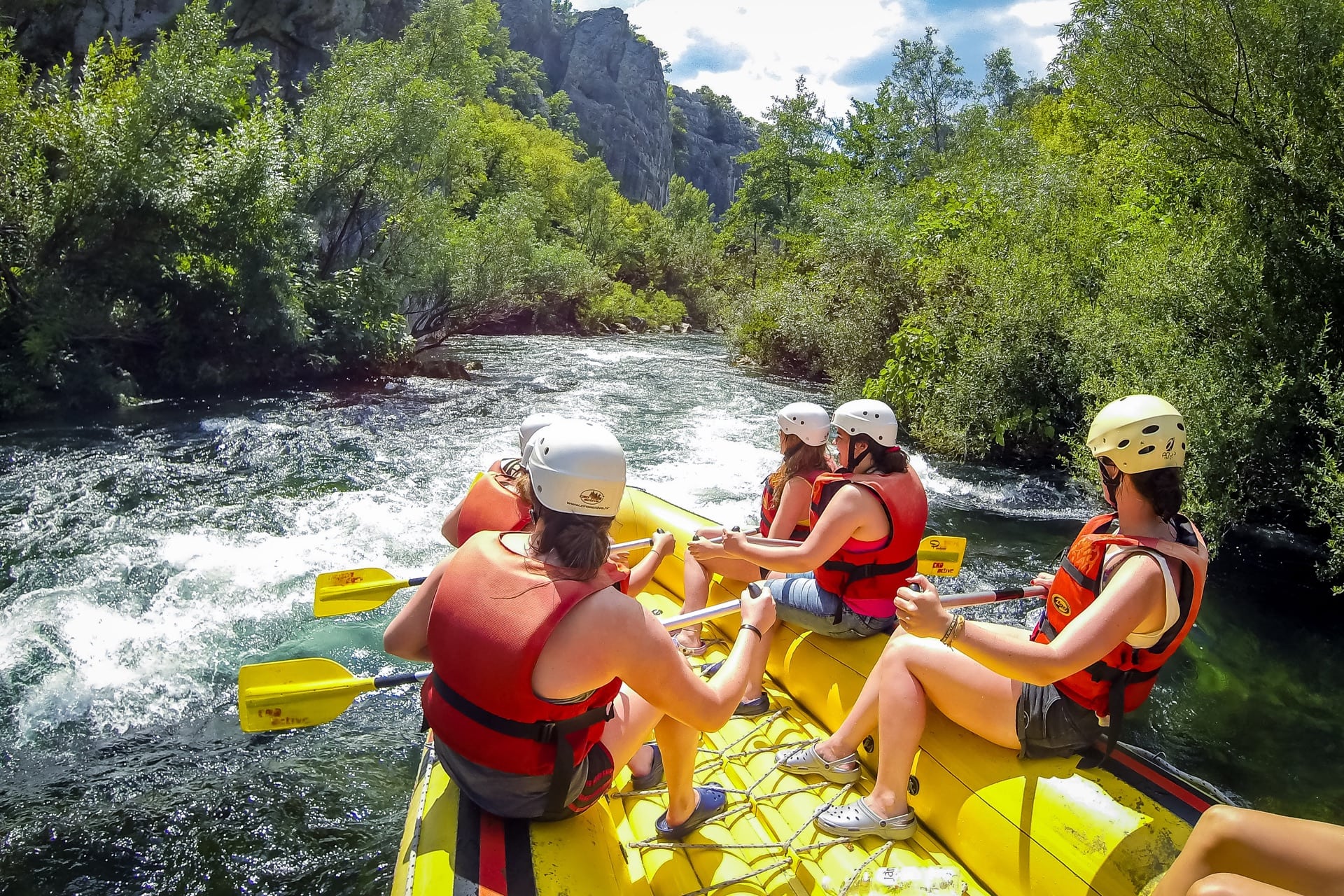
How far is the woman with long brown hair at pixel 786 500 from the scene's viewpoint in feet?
12.6

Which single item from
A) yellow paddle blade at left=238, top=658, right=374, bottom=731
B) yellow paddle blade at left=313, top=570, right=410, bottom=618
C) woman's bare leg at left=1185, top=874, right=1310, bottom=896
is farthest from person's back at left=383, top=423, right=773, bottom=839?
yellow paddle blade at left=313, top=570, right=410, bottom=618

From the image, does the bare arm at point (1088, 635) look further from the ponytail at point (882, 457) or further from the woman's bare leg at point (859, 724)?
the ponytail at point (882, 457)

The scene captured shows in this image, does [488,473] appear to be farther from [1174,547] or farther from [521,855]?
[1174,547]

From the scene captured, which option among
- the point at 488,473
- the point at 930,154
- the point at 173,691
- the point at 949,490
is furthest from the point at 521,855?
the point at 930,154

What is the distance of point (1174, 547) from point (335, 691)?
2918 millimetres

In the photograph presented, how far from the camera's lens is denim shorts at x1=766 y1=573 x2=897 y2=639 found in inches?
134

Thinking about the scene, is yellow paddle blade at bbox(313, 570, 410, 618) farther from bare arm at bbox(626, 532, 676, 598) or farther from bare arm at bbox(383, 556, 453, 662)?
bare arm at bbox(383, 556, 453, 662)

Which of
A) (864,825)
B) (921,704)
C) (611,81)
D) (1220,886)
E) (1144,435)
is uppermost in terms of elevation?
(611,81)

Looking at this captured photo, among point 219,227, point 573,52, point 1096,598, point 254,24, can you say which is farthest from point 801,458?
point 573,52

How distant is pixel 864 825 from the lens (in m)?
2.59

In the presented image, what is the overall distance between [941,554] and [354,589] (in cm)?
319

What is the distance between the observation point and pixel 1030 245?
10953 mm

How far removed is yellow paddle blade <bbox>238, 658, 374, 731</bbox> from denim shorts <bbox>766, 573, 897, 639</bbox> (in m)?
1.78

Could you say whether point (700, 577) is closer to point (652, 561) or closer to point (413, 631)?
point (652, 561)
